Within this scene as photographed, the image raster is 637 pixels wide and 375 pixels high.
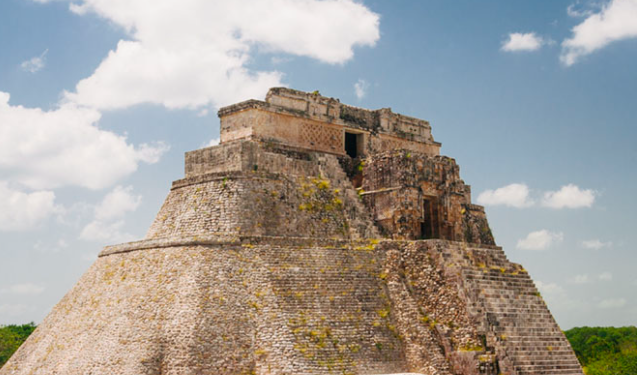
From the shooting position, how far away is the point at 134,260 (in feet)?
59.7

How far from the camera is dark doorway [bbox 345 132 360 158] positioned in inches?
965

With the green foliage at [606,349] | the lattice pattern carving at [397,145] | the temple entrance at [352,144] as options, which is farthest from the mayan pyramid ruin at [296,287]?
the green foliage at [606,349]

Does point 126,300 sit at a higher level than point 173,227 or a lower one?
lower

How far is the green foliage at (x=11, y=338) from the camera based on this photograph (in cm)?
3297

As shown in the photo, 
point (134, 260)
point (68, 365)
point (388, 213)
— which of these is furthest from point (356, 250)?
point (68, 365)

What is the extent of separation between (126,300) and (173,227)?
2.62m

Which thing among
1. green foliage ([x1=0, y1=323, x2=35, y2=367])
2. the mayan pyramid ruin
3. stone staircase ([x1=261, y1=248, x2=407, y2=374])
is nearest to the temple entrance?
the mayan pyramid ruin

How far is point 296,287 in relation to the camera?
55.6ft

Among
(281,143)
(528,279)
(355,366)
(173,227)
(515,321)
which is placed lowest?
(355,366)

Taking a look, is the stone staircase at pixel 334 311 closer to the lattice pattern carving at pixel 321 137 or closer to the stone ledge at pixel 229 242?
the stone ledge at pixel 229 242

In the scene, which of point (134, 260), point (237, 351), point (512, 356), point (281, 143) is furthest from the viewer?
point (281, 143)

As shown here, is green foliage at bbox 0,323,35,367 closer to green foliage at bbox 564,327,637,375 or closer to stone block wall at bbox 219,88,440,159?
stone block wall at bbox 219,88,440,159

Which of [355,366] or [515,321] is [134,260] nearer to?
[355,366]

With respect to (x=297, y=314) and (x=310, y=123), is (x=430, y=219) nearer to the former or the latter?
(x=310, y=123)
